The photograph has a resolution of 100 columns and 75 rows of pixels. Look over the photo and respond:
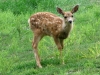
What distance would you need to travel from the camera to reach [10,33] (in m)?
15.3

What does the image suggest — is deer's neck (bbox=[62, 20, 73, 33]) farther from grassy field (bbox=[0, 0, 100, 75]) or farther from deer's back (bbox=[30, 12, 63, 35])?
grassy field (bbox=[0, 0, 100, 75])

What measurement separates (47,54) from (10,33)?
11.0 ft

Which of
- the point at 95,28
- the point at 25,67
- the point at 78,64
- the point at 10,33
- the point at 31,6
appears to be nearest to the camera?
the point at 78,64

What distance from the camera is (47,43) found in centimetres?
1364

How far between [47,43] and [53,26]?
7.46ft

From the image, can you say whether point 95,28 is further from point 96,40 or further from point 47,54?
point 47,54

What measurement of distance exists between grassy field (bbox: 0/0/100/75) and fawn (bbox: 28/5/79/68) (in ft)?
1.28

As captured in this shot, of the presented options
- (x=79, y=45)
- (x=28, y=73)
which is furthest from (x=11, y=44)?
(x=28, y=73)

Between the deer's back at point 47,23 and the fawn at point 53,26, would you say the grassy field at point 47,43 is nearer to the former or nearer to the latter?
the fawn at point 53,26

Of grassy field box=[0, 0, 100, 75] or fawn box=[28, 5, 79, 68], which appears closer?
grassy field box=[0, 0, 100, 75]

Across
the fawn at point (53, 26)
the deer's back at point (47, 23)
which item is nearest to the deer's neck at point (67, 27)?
the fawn at point (53, 26)

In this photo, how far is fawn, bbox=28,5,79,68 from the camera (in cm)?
1112

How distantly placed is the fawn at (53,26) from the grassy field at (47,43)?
0.39m

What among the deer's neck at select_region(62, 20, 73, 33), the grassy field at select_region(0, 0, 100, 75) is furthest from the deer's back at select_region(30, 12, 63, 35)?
the grassy field at select_region(0, 0, 100, 75)
